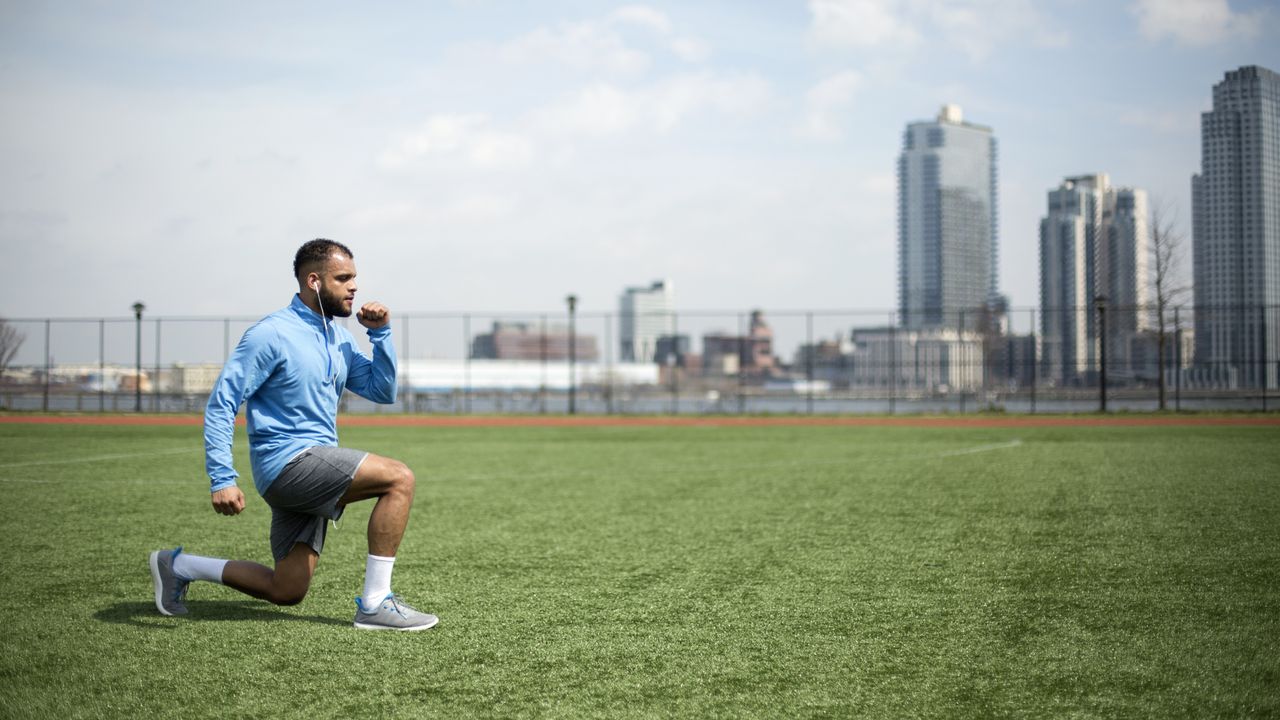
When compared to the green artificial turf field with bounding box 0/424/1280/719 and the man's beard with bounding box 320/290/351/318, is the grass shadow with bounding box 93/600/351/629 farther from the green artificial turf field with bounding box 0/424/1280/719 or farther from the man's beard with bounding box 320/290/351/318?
the man's beard with bounding box 320/290/351/318

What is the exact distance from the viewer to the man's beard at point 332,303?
4.64 meters

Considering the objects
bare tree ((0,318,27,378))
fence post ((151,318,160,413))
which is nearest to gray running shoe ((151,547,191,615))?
fence post ((151,318,160,413))

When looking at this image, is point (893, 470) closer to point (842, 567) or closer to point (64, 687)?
point (842, 567)

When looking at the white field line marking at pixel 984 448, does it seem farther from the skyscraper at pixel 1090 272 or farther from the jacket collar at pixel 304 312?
the skyscraper at pixel 1090 272

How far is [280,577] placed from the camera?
466 cm

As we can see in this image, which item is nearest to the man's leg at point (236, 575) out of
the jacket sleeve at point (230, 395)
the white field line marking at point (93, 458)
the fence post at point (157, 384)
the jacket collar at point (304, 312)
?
the jacket sleeve at point (230, 395)

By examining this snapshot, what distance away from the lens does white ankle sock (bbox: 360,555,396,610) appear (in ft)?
15.0

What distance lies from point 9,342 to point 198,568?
3765 centimetres

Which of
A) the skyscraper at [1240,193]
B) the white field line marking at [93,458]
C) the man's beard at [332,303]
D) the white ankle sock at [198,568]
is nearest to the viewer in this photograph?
the man's beard at [332,303]

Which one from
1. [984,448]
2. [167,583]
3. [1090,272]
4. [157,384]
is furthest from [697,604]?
[1090,272]

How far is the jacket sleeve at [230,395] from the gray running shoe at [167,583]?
81 cm

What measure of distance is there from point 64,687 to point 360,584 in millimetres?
2128

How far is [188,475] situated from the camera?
12.1 meters

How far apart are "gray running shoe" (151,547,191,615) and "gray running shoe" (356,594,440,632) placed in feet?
3.19
